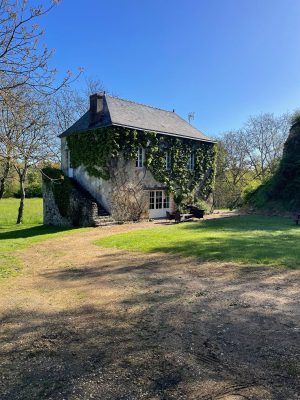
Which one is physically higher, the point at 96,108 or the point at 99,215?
the point at 96,108

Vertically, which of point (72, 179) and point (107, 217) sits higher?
point (72, 179)

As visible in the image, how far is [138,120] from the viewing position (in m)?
21.3

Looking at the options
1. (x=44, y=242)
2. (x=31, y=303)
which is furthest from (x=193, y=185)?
(x=31, y=303)

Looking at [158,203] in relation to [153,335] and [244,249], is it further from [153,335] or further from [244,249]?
[153,335]

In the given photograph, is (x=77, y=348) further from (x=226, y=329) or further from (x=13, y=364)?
(x=226, y=329)

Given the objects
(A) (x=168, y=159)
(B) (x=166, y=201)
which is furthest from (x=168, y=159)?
(B) (x=166, y=201)

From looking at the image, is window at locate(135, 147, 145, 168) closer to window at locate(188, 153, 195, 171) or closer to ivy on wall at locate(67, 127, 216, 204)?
ivy on wall at locate(67, 127, 216, 204)

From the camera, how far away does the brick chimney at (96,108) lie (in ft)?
67.5

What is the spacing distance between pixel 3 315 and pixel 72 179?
17217 millimetres

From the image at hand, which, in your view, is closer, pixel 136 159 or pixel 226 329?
pixel 226 329

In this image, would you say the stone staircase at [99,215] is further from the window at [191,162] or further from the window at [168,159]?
the window at [191,162]

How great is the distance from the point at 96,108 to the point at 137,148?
12.4 ft

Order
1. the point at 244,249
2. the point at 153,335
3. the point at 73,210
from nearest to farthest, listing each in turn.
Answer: the point at 153,335 < the point at 244,249 < the point at 73,210

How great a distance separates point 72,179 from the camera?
2209 cm
